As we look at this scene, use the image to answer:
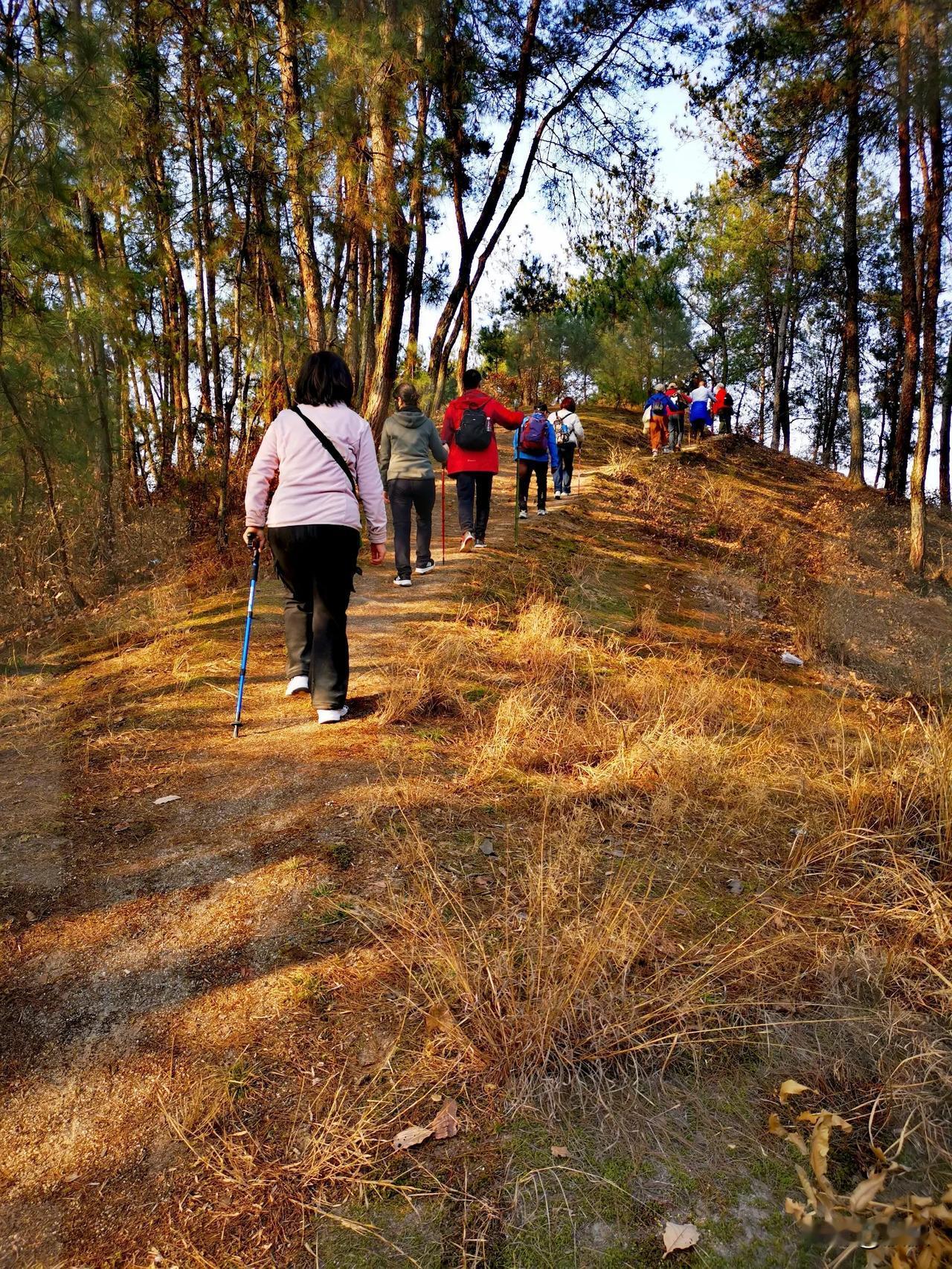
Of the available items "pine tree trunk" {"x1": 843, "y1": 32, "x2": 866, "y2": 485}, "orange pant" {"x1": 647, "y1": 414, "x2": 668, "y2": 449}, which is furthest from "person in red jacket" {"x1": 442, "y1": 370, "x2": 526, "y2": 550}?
"pine tree trunk" {"x1": 843, "y1": 32, "x2": 866, "y2": 485}

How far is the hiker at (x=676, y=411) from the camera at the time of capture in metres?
19.2

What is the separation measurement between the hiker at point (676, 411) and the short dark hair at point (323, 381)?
1542 cm

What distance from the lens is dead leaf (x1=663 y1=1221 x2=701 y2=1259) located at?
77.9 inches

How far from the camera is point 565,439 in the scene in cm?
1402

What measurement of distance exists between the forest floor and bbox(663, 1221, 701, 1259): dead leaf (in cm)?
2

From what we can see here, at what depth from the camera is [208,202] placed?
10023 millimetres

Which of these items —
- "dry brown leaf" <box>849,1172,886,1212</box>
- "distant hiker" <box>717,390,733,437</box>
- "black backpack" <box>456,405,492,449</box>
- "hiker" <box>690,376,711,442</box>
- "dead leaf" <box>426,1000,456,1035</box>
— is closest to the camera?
"dry brown leaf" <box>849,1172,886,1212</box>

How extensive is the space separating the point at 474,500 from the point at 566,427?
466cm

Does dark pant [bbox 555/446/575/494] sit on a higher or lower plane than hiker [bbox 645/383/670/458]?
lower

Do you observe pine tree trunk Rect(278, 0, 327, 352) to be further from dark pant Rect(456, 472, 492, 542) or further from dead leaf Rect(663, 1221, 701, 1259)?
dead leaf Rect(663, 1221, 701, 1259)

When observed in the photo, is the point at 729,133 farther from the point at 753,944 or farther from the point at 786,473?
the point at 753,944

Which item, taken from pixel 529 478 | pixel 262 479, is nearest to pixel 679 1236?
pixel 262 479

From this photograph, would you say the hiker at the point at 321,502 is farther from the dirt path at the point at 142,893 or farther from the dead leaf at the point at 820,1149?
the dead leaf at the point at 820,1149

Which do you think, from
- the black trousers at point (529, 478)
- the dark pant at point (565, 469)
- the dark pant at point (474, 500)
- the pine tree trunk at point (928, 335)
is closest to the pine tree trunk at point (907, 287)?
the pine tree trunk at point (928, 335)
